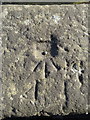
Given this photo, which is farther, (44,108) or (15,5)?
(15,5)

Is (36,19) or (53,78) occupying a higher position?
(36,19)

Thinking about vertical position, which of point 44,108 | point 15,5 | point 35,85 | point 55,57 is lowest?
point 44,108

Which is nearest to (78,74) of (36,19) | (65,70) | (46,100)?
(65,70)

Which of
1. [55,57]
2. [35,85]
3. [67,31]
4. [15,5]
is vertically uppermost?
[15,5]

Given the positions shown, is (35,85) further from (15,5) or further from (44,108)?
(15,5)

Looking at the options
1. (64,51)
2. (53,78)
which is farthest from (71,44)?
(53,78)

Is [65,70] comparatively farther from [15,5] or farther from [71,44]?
[15,5]
